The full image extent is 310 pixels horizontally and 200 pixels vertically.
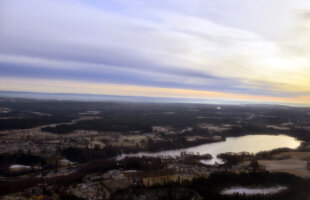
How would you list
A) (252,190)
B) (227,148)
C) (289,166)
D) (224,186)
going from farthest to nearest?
(227,148)
(289,166)
(224,186)
(252,190)

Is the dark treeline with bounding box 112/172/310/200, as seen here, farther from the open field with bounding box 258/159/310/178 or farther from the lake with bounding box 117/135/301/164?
the lake with bounding box 117/135/301/164

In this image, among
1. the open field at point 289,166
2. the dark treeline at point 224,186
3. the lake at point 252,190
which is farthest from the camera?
the open field at point 289,166

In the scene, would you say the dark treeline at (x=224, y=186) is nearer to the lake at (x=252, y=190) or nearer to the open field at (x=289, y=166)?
the lake at (x=252, y=190)

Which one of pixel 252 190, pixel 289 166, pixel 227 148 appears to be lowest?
pixel 227 148

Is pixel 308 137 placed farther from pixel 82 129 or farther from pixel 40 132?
pixel 40 132

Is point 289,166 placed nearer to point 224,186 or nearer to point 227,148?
point 224,186

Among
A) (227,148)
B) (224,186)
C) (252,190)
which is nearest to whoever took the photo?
(252,190)

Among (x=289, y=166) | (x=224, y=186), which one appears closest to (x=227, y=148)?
(x=289, y=166)

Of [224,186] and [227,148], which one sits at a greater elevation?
[224,186]

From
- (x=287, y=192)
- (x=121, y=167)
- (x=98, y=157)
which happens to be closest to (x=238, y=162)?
(x=287, y=192)

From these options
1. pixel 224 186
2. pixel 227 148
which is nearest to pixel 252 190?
pixel 224 186

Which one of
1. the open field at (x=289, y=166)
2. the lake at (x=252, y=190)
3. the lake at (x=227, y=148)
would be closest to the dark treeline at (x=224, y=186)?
the lake at (x=252, y=190)

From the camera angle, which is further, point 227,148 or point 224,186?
→ point 227,148
